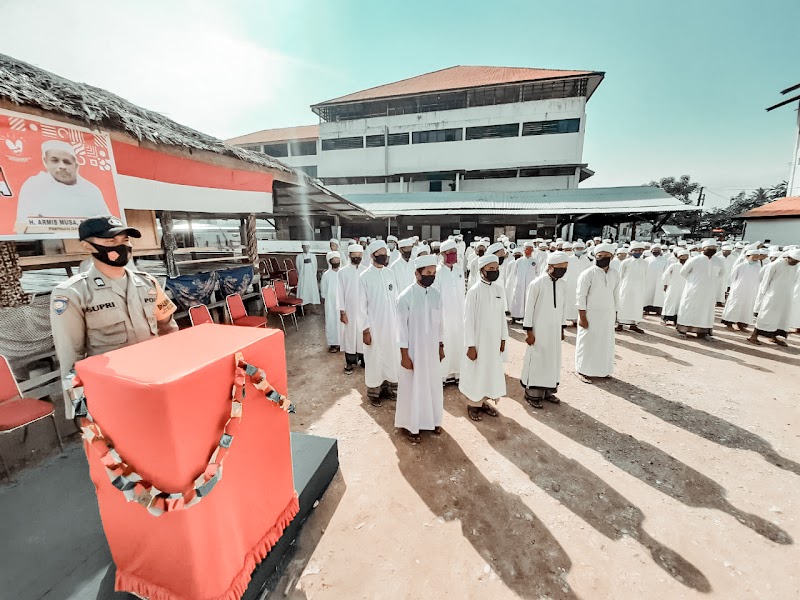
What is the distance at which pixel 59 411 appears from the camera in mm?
3553

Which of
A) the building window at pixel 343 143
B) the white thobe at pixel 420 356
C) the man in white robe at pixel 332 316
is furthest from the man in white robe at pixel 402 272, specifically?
the building window at pixel 343 143

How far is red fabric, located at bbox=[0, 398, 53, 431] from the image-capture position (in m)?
2.79

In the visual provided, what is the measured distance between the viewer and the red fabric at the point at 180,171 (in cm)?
428

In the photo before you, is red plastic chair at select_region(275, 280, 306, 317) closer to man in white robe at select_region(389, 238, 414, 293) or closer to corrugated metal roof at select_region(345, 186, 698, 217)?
man in white robe at select_region(389, 238, 414, 293)

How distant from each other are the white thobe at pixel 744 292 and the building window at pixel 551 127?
61.6 ft

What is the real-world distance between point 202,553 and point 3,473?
9.41 feet

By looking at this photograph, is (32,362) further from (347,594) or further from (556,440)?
(556,440)

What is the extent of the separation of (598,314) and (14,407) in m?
6.66

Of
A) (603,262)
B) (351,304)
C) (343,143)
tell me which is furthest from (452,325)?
(343,143)

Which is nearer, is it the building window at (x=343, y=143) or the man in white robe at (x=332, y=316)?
the man in white robe at (x=332, y=316)

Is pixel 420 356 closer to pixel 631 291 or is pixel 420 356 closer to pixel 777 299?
pixel 631 291

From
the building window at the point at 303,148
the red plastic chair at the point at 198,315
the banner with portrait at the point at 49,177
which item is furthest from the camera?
the building window at the point at 303,148

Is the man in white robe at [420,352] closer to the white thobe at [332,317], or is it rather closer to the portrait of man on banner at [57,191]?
the white thobe at [332,317]

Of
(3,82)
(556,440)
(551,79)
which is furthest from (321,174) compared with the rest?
(556,440)
